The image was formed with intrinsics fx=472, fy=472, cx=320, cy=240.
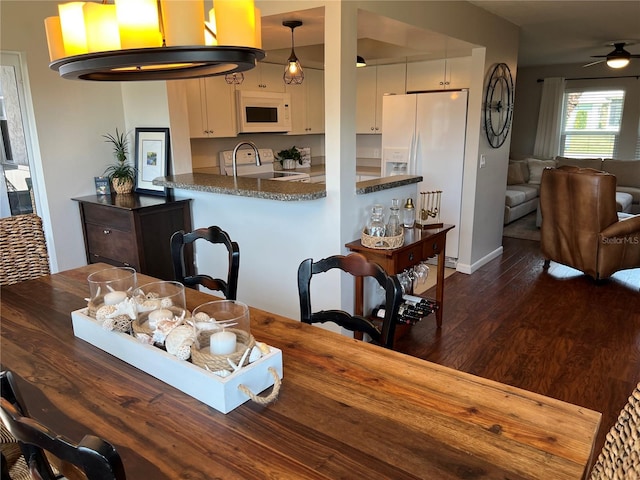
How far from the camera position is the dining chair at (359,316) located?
1.55 meters

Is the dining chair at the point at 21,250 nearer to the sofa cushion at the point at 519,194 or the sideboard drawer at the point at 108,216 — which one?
the sideboard drawer at the point at 108,216

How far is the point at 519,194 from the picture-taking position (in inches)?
260

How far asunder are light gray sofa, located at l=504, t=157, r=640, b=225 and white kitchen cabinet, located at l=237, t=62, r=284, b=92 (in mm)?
3336

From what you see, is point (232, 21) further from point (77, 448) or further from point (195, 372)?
point (77, 448)

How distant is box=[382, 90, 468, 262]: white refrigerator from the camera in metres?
4.41

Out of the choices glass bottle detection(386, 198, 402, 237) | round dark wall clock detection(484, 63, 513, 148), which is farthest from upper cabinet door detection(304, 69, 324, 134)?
glass bottle detection(386, 198, 402, 237)

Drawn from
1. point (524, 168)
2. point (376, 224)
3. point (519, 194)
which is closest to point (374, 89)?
point (519, 194)

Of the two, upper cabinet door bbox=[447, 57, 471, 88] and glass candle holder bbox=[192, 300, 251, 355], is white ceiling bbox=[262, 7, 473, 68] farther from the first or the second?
glass candle holder bbox=[192, 300, 251, 355]

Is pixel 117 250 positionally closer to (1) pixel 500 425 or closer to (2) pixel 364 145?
(1) pixel 500 425

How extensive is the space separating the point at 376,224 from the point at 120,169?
204cm

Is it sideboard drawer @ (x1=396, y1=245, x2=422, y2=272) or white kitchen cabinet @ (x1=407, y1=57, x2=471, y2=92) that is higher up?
white kitchen cabinet @ (x1=407, y1=57, x2=471, y2=92)

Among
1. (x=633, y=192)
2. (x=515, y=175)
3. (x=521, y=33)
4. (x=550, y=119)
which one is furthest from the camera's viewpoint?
(x=550, y=119)

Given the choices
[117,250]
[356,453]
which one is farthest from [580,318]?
[117,250]

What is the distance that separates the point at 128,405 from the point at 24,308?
894mm
